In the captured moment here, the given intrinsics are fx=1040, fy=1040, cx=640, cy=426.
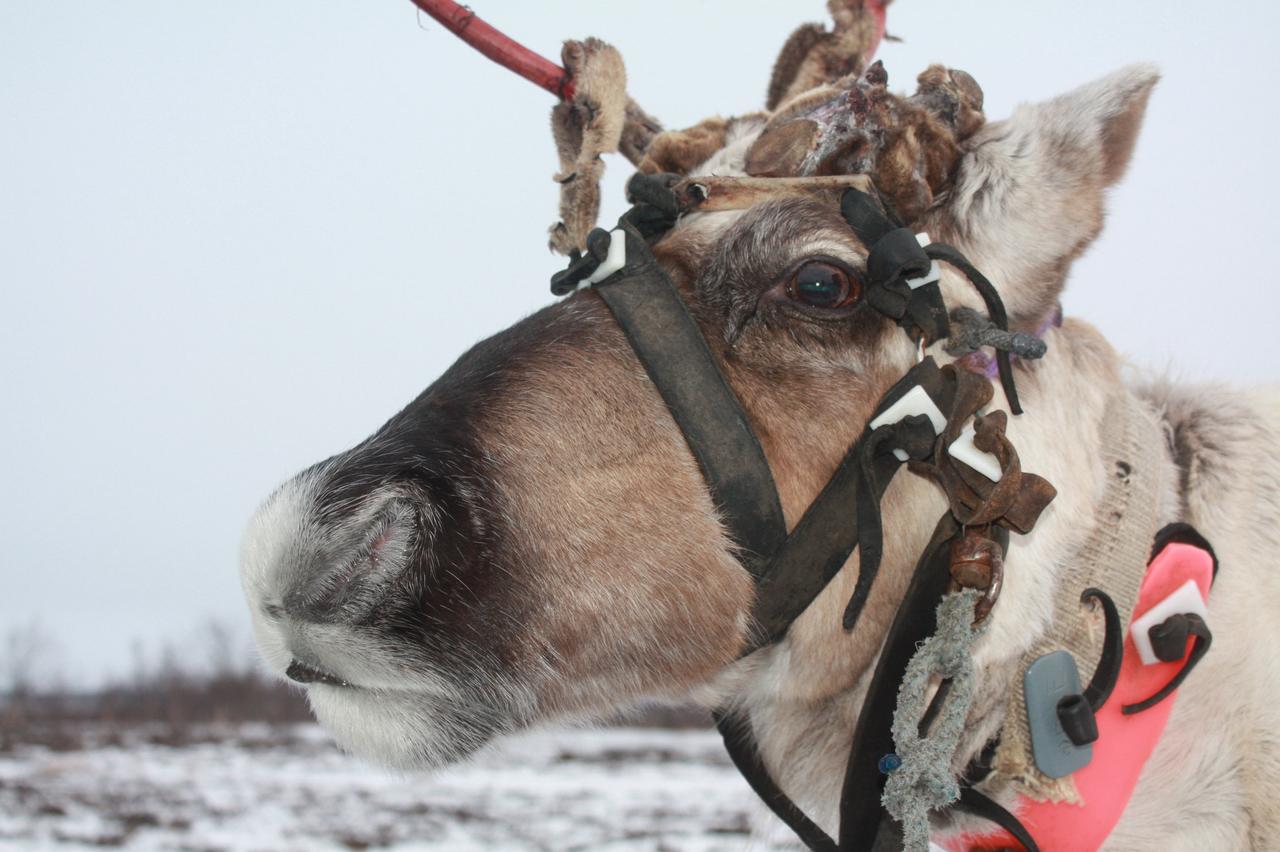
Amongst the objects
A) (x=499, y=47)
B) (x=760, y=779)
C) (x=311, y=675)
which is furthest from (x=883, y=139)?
(x=311, y=675)

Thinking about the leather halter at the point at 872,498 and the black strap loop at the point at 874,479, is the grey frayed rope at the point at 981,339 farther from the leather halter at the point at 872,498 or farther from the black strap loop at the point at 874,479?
the black strap loop at the point at 874,479

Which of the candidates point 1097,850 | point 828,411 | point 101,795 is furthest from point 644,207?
point 101,795

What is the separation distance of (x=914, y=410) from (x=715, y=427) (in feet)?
1.30

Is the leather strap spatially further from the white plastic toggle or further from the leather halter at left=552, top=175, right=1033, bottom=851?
the white plastic toggle

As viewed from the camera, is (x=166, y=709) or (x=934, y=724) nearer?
(x=934, y=724)

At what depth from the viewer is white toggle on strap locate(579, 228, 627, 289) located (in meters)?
2.24

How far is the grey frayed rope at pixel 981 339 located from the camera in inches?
81.8

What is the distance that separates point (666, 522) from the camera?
206 cm

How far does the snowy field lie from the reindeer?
4748 millimetres

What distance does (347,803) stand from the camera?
11.9 m

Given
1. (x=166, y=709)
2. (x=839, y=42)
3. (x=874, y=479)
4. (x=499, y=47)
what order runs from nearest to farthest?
(x=874, y=479) < (x=499, y=47) < (x=839, y=42) < (x=166, y=709)

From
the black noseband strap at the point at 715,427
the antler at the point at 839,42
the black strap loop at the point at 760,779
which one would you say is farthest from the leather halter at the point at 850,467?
the antler at the point at 839,42

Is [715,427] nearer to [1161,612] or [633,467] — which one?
[633,467]

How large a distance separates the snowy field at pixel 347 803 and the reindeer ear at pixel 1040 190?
16.8ft
